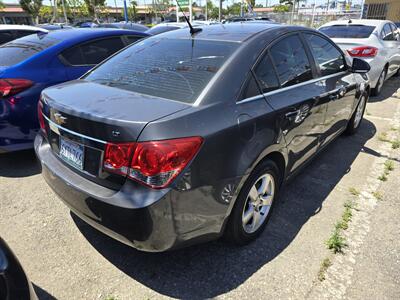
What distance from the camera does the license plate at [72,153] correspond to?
2117 mm

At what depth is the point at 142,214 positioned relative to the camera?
6.01ft

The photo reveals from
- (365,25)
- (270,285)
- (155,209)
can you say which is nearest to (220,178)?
(155,209)

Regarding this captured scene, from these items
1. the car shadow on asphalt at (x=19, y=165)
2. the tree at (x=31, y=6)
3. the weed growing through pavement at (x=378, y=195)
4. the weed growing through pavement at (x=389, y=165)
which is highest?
the tree at (x=31, y=6)

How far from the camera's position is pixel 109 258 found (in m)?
2.49

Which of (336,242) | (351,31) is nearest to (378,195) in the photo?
(336,242)

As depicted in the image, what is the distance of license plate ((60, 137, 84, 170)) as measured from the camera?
2.12m

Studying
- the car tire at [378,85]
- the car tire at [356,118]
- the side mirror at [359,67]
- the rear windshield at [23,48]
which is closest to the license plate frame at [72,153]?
the rear windshield at [23,48]

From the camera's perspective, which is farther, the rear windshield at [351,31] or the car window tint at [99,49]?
the rear windshield at [351,31]

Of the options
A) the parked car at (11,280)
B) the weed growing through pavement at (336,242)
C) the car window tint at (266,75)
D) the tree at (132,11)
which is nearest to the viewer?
the parked car at (11,280)

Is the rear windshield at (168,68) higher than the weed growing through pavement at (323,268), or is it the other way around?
the rear windshield at (168,68)

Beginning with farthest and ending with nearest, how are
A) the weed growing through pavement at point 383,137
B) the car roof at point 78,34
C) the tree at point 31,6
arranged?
the tree at point 31,6 → the weed growing through pavement at point 383,137 → the car roof at point 78,34

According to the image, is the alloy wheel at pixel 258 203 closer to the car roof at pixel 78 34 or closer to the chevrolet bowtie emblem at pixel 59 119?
the chevrolet bowtie emblem at pixel 59 119

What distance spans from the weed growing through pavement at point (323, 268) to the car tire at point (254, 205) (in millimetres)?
535

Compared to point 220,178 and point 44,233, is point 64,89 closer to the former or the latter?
point 44,233
